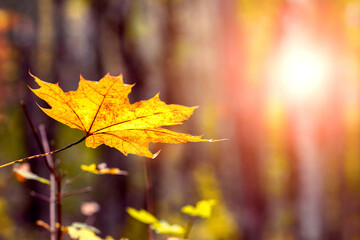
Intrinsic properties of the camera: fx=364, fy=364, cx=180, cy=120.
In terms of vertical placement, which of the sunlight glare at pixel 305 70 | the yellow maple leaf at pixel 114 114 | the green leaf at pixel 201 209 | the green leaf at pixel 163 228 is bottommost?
the green leaf at pixel 163 228

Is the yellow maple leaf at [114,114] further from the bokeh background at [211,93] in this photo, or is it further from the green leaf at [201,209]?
the bokeh background at [211,93]

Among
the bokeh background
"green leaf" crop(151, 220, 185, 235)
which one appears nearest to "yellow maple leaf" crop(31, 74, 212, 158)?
"green leaf" crop(151, 220, 185, 235)

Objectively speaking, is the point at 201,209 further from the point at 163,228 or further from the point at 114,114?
the point at 114,114

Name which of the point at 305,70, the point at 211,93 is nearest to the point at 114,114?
the point at 305,70

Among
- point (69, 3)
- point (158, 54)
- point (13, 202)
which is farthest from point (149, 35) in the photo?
point (13, 202)

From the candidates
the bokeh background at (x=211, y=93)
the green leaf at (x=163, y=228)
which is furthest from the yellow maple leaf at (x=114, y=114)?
the bokeh background at (x=211, y=93)

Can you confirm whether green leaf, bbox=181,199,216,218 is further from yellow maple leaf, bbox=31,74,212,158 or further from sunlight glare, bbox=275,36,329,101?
sunlight glare, bbox=275,36,329,101
